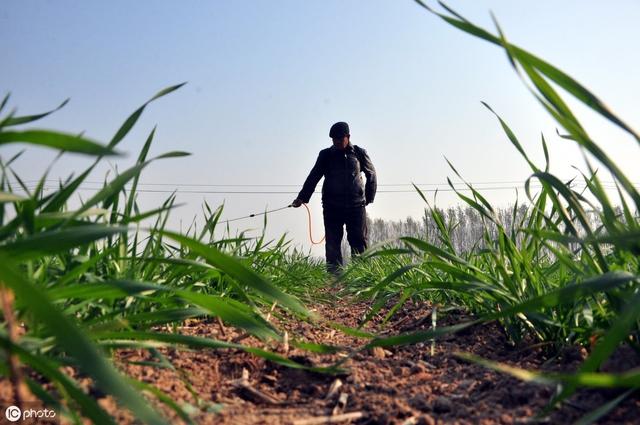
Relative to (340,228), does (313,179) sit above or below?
above

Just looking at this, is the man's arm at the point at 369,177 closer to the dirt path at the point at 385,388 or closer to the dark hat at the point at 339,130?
the dark hat at the point at 339,130

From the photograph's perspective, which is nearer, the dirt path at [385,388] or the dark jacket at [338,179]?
the dirt path at [385,388]

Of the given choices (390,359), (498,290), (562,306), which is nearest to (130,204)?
(390,359)

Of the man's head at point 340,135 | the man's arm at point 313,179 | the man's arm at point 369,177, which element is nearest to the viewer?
the man's head at point 340,135

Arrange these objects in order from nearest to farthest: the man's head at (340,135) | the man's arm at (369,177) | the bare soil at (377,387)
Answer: the bare soil at (377,387) < the man's head at (340,135) < the man's arm at (369,177)

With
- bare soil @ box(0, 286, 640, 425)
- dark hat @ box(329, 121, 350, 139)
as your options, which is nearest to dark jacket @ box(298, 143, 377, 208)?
dark hat @ box(329, 121, 350, 139)

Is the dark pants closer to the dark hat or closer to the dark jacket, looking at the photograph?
the dark jacket

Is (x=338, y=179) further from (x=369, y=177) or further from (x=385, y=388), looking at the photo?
(x=385, y=388)

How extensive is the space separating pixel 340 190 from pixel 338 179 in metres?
0.14

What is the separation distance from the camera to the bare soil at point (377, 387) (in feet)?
3.73

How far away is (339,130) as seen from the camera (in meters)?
7.30

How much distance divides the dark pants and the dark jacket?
0.09 metres

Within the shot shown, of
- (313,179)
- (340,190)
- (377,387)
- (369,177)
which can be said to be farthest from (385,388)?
(369,177)

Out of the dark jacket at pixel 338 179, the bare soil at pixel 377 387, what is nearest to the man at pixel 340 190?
the dark jacket at pixel 338 179
